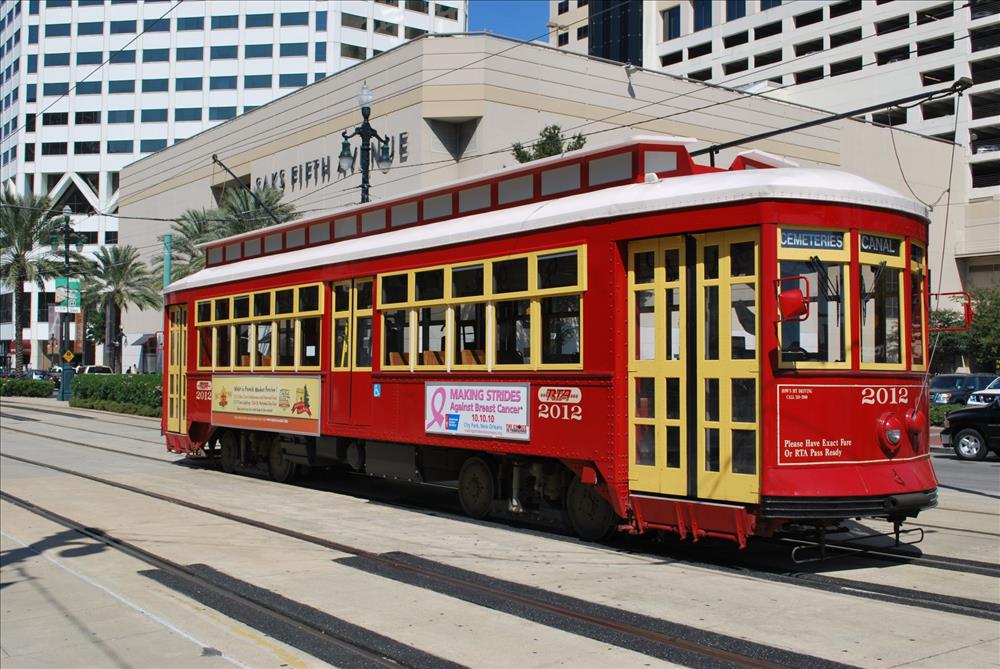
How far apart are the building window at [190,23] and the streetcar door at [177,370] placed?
75.6 m

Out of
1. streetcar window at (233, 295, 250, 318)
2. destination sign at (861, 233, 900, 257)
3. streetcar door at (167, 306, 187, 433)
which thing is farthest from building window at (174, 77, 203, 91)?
destination sign at (861, 233, 900, 257)

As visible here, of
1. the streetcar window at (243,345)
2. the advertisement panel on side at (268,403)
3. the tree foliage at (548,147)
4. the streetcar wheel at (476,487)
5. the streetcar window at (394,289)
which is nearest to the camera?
the streetcar wheel at (476,487)

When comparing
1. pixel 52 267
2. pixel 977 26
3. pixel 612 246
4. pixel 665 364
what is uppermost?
pixel 977 26

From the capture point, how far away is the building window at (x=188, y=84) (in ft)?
284

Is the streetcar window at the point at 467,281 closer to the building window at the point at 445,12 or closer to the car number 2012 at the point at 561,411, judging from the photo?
the car number 2012 at the point at 561,411

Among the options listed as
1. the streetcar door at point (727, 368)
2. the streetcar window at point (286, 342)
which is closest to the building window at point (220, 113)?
the streetcar window at point (286, 342)

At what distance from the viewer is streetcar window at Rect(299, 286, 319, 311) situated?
543 inches

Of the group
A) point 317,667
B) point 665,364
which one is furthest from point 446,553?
point 317,667

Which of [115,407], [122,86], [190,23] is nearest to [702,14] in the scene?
[190,23]

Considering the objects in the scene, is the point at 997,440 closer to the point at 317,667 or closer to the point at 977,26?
the point at 317,667

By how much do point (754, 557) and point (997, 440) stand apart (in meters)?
13.9

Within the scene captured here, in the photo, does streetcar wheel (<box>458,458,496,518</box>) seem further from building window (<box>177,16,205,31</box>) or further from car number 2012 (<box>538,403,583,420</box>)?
building window (<box>177,16,205,31</box>)

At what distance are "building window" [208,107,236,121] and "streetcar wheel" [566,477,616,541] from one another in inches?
3248

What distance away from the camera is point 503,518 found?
11.3 metres
